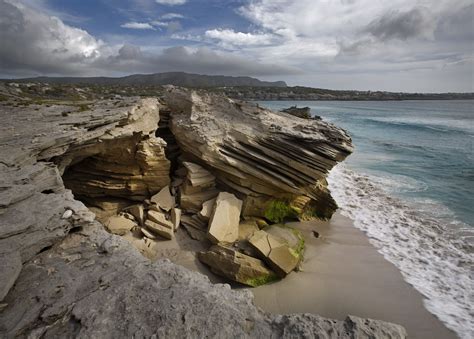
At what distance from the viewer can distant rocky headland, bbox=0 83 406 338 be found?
360 cm

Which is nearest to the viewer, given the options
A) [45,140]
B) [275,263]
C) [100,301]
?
[100,301]

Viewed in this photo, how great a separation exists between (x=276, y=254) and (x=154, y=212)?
452cm

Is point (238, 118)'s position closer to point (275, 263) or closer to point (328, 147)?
point (328, 147)

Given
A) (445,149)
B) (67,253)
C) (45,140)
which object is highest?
(45,140)

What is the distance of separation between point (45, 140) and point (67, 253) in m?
3.94

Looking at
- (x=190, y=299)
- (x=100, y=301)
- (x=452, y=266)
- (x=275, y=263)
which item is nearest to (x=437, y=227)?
(x=452, y=266)

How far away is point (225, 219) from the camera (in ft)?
31.9

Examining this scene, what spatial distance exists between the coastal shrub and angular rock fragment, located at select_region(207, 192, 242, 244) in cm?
147

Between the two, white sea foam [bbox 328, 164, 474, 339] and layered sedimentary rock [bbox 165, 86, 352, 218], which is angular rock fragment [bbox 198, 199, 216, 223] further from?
white sea foam [bbox 328, 164, 474, 339]

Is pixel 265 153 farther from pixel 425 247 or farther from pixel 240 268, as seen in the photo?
pixel 425 247

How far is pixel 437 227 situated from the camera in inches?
468

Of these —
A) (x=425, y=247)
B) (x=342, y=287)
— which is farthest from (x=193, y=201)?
(x=425, y=247)

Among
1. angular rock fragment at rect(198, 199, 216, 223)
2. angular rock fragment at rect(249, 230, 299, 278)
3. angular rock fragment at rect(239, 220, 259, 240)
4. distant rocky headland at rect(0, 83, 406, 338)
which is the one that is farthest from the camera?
angular rock fragment at rect(239, 220, 259, 240)

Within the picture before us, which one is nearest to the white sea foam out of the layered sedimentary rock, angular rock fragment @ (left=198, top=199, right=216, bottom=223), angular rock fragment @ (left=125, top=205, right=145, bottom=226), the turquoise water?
the turquoise water
